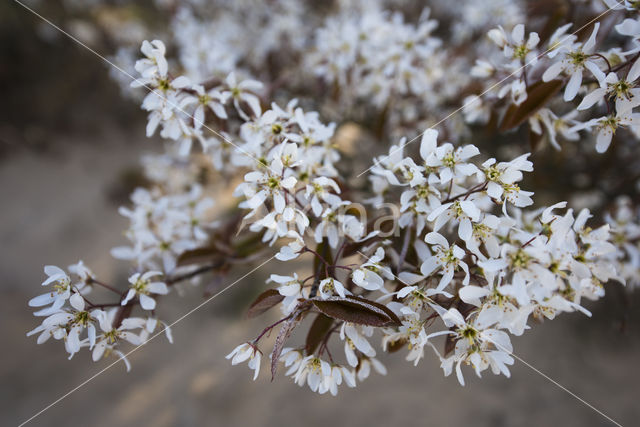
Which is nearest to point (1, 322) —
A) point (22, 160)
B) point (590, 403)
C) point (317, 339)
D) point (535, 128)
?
point (22, 160)

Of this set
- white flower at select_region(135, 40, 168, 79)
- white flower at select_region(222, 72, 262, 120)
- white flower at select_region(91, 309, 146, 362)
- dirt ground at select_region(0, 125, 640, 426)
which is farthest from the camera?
dirt ground at select_region(0, 125, 640, 426)

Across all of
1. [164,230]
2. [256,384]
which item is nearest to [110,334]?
[164,230]

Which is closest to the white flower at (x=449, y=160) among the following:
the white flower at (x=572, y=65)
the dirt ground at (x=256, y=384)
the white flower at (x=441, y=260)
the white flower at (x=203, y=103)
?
the white flower at (x=441, y=260)

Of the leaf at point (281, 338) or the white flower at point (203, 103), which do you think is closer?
the leaf at point (281, 338)

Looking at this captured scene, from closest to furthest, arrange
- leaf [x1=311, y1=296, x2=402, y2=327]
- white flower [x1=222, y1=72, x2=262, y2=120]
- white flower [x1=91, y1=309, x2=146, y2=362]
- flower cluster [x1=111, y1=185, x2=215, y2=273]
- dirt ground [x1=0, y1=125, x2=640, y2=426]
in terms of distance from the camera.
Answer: leaf [x1=311, y1=296, x2=402, y2=327] < white flower [x1=91, y1=309, x2=146, y2=362] < white flower [x1=222, y1=72, x2=262, y2=120] < flower cluster [x1=111, y1=185, x2=215, y2=273] < dirt ground [x1=0, y1=125, x2=640, y2=426]

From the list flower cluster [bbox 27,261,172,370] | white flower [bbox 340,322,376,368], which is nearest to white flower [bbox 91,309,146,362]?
flower cluster [bbox 27,261,172,370]

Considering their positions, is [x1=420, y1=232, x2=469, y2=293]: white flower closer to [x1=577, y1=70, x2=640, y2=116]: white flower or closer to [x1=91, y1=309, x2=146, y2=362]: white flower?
[x1=577, y1=70, x2=640, y2=116]: white flower

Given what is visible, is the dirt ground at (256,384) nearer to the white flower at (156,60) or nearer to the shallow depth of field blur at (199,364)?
the shallow depth of field blur at (199,364)

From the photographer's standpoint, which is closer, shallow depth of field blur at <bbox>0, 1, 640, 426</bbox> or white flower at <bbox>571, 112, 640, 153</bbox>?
white flower at <bbox>571, 112, 640, 153</bbox>
